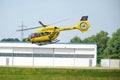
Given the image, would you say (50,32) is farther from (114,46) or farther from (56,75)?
(114,46)

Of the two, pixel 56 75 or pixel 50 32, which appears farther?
pixel 50 32

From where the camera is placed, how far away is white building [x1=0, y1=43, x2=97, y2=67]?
9394 cm

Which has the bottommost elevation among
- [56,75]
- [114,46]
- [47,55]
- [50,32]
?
[56,75]

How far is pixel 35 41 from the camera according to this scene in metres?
59.3

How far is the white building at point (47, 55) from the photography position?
93.9 metres

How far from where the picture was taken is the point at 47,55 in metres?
94.6

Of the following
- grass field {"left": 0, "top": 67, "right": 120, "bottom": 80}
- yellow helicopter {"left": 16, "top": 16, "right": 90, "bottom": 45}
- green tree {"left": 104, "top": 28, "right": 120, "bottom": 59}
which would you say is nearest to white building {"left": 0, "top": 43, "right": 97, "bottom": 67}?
green tree {"left": 104, "top": 28, "right": 120, "bottom": 59}

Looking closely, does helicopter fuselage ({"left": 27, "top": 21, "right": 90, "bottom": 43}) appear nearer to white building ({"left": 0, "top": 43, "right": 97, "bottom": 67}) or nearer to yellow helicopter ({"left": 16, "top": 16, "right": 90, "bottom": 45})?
yellow helicopter ({"left": 16, "top": 16, "right": 90, "bottom": 45})

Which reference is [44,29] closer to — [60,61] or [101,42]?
[60,61]

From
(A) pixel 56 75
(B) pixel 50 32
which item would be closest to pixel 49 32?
(B) pixel 50 32

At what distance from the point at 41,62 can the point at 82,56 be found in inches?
374

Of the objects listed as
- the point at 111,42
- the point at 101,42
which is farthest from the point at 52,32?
the point at 101,42

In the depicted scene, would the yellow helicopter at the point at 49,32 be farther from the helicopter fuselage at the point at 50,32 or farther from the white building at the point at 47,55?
the white building at the point at 47,55

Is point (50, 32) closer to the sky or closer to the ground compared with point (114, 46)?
closer to the sky
